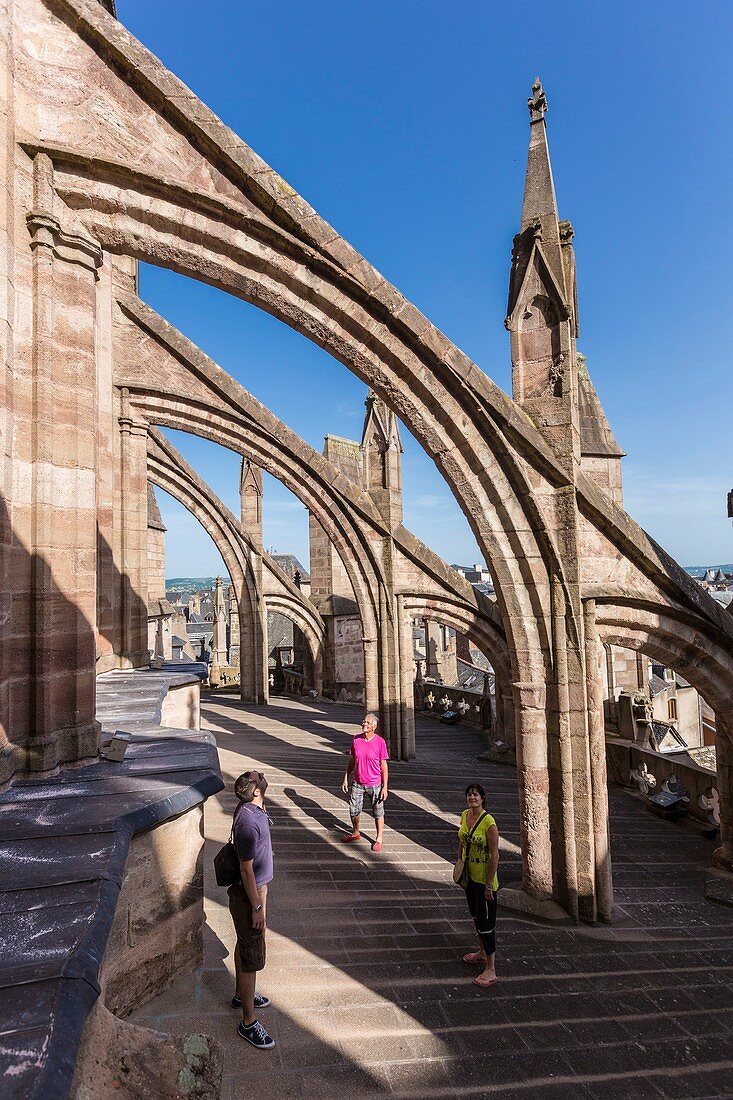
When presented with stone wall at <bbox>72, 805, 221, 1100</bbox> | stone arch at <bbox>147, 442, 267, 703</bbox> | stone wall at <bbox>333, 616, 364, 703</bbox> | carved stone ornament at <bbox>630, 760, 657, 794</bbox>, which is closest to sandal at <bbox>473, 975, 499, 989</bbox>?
stone wall at <bbox>72, 805, 221, 1100</bbox>

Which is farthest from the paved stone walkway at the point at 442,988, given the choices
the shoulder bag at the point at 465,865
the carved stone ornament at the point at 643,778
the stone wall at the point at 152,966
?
the carved stone ornament at the point at 643,778

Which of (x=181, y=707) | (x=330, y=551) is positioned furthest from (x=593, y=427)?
(x=330, y=551)

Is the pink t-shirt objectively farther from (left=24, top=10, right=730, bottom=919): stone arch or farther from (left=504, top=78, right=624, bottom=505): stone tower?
(left=504, top=78, right=624, bottom=505): stone tower

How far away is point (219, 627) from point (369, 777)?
17460mm

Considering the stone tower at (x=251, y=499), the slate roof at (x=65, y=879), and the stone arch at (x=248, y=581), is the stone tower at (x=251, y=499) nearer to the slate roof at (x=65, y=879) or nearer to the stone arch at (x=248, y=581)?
the stone arch at (x=248, y=581)

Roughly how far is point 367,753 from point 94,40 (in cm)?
543

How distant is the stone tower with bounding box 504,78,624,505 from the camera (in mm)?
5113

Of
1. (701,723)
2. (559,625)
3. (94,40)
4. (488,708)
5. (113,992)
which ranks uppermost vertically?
(94,40)

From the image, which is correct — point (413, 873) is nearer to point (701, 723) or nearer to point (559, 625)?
point (559, 625)

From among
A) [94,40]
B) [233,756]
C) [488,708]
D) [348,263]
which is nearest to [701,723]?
[488,708]

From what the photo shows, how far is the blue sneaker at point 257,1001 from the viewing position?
288cm

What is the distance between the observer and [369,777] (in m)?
5.52

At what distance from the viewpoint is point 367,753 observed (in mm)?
5570

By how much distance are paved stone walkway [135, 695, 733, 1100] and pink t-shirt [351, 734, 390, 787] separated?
62cm
